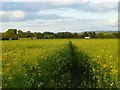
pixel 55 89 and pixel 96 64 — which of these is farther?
pixel 96 64

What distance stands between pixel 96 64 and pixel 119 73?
2.10 meters

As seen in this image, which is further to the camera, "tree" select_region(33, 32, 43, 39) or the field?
"tree" select_region(33, 32, 43, 39)

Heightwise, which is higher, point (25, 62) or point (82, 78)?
point (25, 62)

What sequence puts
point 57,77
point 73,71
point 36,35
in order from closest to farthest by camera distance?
point 57,77 → point 73,71 → point 36,35

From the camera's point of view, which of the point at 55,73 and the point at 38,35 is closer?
the point at 55,73

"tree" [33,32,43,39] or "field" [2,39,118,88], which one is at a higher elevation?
"tree" [33,32,43,39]

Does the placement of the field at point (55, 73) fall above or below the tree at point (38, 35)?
below

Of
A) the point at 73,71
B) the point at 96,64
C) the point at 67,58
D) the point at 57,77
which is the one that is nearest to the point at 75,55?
the point at 67,58

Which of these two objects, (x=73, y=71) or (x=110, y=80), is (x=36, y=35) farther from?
(x=110, y=80)

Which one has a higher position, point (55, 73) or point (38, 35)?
point (38, 35)

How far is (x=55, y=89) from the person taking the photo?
39.3 feet

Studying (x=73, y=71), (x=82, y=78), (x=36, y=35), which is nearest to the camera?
(x=82, y=78)

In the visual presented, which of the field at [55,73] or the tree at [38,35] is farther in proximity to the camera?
the tree at [38,35]

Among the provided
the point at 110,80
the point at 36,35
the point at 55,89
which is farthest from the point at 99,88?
the point at 36,35
